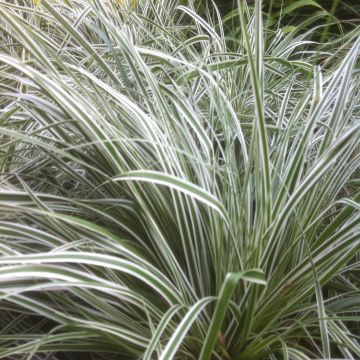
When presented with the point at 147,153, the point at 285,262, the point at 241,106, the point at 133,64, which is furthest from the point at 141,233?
the point at 241,106

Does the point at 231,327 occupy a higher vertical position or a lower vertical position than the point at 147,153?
lower

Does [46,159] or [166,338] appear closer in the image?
[166,338]

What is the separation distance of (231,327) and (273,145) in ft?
1.40

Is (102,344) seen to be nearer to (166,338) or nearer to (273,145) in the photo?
(166,338)

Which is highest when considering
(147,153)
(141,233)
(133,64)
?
(133,64)

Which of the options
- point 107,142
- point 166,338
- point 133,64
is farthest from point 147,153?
point 166,338

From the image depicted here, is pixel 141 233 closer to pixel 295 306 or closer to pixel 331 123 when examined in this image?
pixel 295 306

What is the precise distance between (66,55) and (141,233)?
0.62 metres

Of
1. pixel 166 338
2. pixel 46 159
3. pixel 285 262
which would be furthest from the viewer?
pixel 46 159

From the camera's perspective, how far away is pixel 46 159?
1.09 m

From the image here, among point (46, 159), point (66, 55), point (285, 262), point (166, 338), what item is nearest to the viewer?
point (166, 338)

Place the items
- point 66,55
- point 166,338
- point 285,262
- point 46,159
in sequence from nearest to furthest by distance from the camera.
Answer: point 166,338, point 285,262, point 46,159, point 66,55

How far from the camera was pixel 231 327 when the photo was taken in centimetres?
87

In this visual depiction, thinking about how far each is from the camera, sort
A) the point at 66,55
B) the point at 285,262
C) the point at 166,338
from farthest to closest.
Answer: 1. the point at 66,55
2. the point at 285,262
3. the point at 166,338
